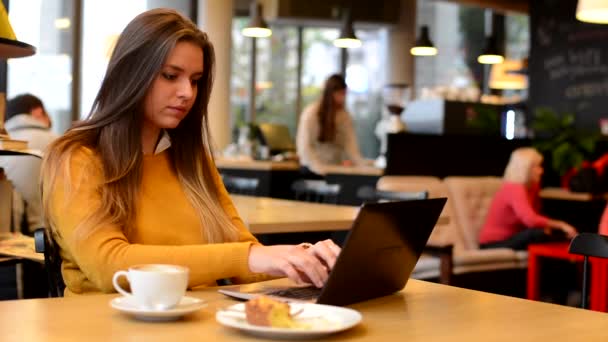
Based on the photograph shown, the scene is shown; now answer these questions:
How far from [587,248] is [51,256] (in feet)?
4.45

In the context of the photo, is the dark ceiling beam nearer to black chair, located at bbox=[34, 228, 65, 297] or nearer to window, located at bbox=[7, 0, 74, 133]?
window, located at bbox=[7, 0, 74, 133]

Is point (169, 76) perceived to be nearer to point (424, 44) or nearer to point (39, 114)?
point (39, 114)

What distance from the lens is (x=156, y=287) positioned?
1440 millimetres

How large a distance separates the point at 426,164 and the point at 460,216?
0.57 meters

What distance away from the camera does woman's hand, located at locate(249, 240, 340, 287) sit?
1708 millimetres

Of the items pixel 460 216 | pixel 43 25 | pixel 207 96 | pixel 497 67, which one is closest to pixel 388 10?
pixel 497 67

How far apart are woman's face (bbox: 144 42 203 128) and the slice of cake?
2.36 ft

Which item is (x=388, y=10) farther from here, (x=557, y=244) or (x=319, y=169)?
(x=557, y=244)

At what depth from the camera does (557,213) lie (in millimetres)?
7723

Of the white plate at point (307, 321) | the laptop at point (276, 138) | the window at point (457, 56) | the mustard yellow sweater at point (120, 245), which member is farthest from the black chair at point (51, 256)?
the window at point (457, 56)

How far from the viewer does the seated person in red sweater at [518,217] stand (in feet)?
20.1

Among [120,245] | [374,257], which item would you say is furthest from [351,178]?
[374,257]

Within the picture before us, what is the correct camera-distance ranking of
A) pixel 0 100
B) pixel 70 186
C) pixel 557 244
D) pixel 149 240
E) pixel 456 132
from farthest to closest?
pixel 456 132
pixel 557 244
pixel 0 100
pixel 149 240
pixel 70 186

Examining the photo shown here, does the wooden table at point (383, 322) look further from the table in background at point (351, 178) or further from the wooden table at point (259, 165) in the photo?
the wooden table at point (259, 165)
